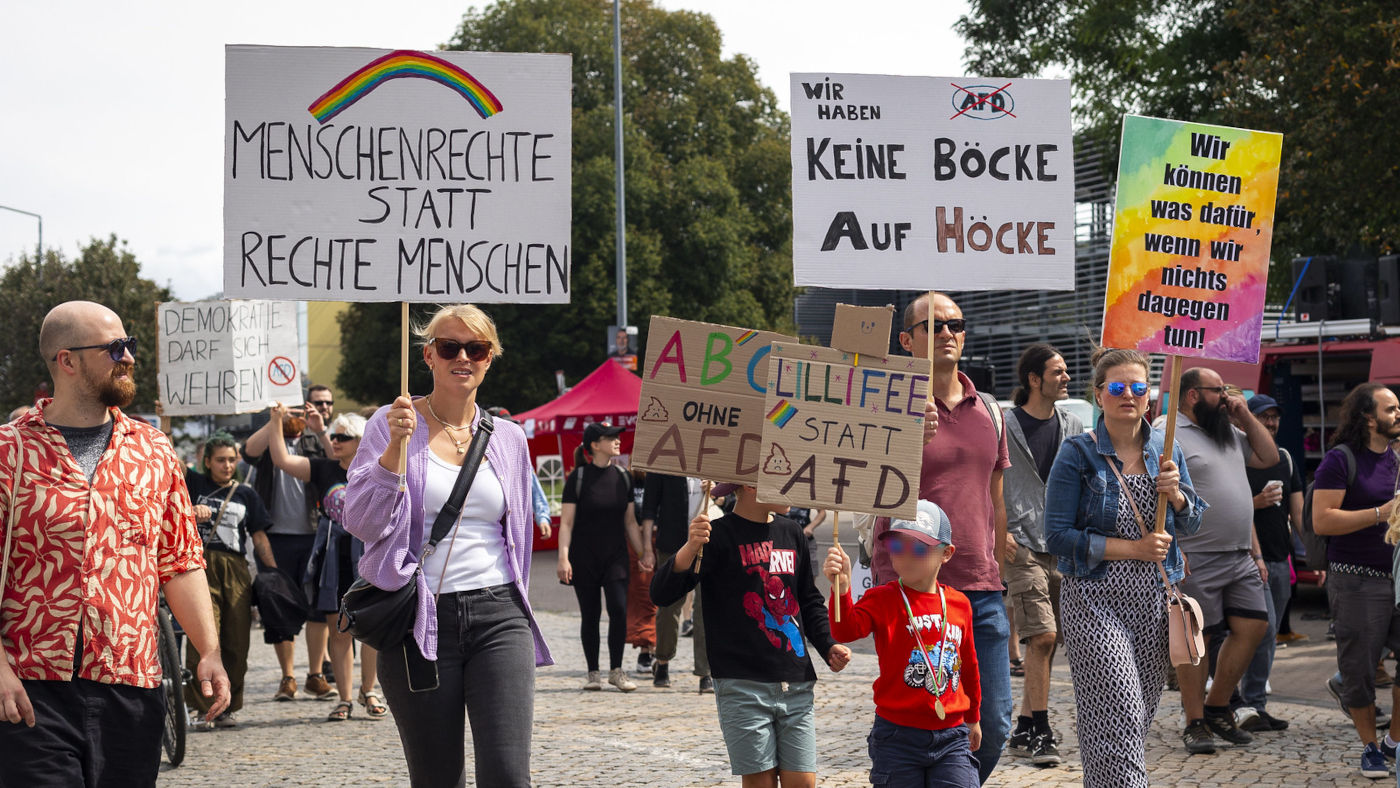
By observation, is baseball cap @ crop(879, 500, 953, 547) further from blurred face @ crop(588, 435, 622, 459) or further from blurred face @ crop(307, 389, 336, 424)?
blurred face @ crop(307, 389, 336, 424)

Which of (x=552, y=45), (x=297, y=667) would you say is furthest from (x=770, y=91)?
(x=297, y=667)

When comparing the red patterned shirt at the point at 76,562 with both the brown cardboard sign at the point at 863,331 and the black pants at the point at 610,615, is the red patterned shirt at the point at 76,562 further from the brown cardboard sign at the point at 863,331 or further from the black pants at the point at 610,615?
the black pants at the point at 610,615

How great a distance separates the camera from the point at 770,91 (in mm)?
44969

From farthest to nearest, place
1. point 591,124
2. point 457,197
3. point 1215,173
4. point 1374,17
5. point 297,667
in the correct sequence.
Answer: point 591,124 < point 1374,17 < point 297,667 < point 1215,173 < point 457,197

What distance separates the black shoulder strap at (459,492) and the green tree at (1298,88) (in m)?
15.0

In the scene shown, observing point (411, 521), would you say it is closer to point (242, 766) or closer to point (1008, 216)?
point (1008, 216)

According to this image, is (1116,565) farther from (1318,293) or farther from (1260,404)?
(1318,293)

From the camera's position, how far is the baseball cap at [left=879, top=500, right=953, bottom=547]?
514 cm

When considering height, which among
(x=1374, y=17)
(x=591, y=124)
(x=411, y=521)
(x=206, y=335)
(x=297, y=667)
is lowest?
(x=297, y=667)

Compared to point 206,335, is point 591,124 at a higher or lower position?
higher

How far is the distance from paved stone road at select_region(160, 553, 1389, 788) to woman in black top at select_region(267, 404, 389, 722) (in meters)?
0.21

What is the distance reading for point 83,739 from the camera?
160 inches

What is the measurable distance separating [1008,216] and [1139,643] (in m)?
A: 1.84

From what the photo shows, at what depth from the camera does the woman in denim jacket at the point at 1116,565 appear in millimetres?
5633
